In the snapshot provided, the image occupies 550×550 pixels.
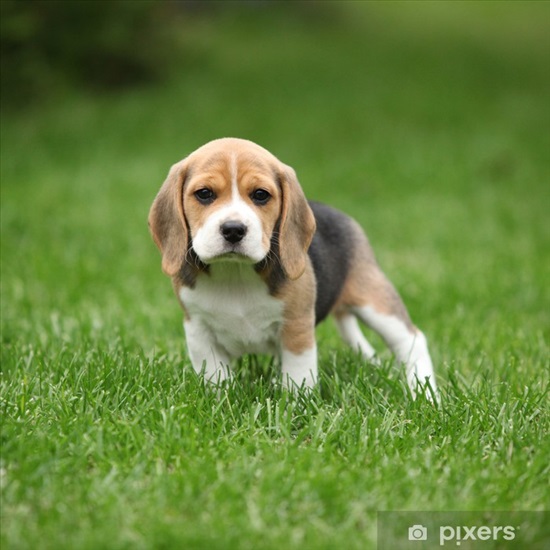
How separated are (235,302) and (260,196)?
0.61 metres

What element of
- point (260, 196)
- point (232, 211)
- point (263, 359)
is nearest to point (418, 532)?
point (232, 211)

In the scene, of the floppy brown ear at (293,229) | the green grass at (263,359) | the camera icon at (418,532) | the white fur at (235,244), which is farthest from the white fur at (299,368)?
the camera icon at (418,532)

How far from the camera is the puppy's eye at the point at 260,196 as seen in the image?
4000 millimetres

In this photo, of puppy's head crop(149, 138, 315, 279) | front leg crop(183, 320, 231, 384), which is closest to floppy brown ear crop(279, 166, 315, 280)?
puppy's head crop(149, 138, 315, 279)

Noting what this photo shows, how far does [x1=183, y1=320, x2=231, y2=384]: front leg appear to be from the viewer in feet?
14.5

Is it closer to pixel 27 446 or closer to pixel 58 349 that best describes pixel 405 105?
pixel 58 349

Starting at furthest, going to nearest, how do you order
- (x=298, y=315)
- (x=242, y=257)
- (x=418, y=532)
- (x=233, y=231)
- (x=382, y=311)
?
(x=382, y=311)
(x=298, y=315)
(x=242, y=257)
(x=233, y=231)
(x=418, y=532)

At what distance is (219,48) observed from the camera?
2442 centimetres

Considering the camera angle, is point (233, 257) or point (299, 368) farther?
point (299, 368)

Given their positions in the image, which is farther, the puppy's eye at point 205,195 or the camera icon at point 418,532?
the puppy's eye at point 205,195

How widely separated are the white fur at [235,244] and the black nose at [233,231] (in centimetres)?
2

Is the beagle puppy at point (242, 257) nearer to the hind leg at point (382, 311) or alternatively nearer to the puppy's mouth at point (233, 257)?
the puppy's mouth at point (233, 257)

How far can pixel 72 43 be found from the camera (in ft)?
58.2

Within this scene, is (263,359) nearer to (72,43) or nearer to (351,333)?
(351,333)
